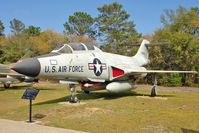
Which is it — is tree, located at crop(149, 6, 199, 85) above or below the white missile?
above

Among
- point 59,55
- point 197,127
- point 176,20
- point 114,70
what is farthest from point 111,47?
point 197,127

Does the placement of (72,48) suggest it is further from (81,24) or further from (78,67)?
(81,24)

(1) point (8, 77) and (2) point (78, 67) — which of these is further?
(1) point (8, 77)

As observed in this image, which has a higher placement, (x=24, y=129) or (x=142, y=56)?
(x=142, y=56)

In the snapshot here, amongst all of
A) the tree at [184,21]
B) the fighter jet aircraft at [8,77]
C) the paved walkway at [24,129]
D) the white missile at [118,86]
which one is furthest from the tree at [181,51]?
the paved walkway at [24,129]

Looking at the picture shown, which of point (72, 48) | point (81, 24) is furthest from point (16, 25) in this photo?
point (72, 48)

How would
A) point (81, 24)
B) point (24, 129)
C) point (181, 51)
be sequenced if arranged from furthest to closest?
point (81, 24), point (181, 51), point (24, 129)

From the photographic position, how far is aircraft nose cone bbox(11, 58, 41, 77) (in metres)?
7.48

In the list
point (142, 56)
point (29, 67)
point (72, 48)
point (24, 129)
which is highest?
point (142, 56)

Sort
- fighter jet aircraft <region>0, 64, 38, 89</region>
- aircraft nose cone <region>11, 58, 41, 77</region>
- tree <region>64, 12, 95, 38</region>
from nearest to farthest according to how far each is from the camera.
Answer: aircraft nose cone <region>11, 58, 41, 77</region>, fighter jet aircraft <region>0, 64, 38, 89</region>, tree <region>64, 12, 95, 38</region>

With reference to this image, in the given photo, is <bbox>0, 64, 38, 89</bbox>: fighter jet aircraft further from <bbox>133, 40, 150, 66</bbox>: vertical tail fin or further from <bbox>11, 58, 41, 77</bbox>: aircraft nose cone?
<bbox>11, 58, 41, 77</bbox>: aircraft nose cone

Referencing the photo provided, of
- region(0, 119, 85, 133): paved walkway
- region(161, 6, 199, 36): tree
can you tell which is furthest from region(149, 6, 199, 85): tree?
region(0, 119, 85, 133): paved walkway

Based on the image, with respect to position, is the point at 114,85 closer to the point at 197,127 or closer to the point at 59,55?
the point at 59,55

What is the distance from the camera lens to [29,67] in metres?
7.64
